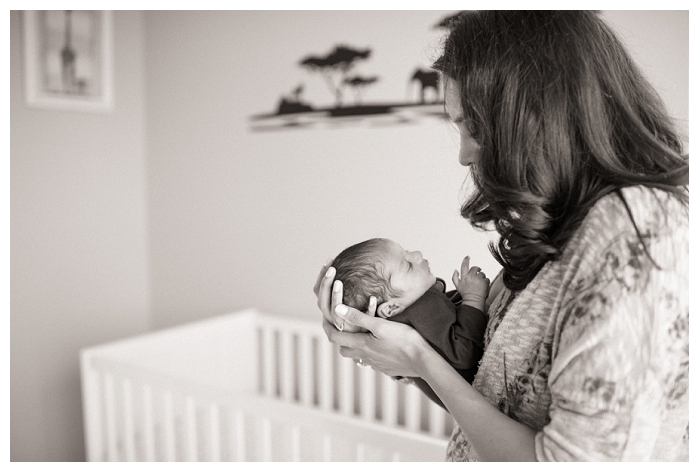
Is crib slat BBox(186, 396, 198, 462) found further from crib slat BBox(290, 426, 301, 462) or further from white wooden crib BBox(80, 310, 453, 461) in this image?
crib slat BBox(290, 426, 301, 462)

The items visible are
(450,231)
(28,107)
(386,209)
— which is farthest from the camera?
(28,107)

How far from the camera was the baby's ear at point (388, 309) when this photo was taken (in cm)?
85

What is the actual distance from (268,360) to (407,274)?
1.48 metres

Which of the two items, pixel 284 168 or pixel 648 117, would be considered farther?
pixel 284 168

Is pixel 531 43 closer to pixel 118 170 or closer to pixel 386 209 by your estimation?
pixel 386 209

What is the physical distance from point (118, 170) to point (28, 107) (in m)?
0.44

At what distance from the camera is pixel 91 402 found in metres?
1.76

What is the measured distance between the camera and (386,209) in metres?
1.78

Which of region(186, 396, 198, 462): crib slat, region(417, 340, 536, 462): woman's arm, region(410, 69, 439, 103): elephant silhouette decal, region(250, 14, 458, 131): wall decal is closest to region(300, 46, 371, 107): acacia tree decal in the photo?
region(250, 14, 458, 131): wall decal

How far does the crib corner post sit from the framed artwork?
961 millimetres

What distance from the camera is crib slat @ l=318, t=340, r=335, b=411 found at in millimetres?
2047

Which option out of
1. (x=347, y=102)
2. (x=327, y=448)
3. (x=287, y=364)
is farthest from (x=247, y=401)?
A: (x=347, y=102)

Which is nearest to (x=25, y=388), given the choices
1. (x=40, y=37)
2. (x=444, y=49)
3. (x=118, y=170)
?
(x=118, y=170)

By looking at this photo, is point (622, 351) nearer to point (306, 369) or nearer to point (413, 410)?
point (413, 410)
